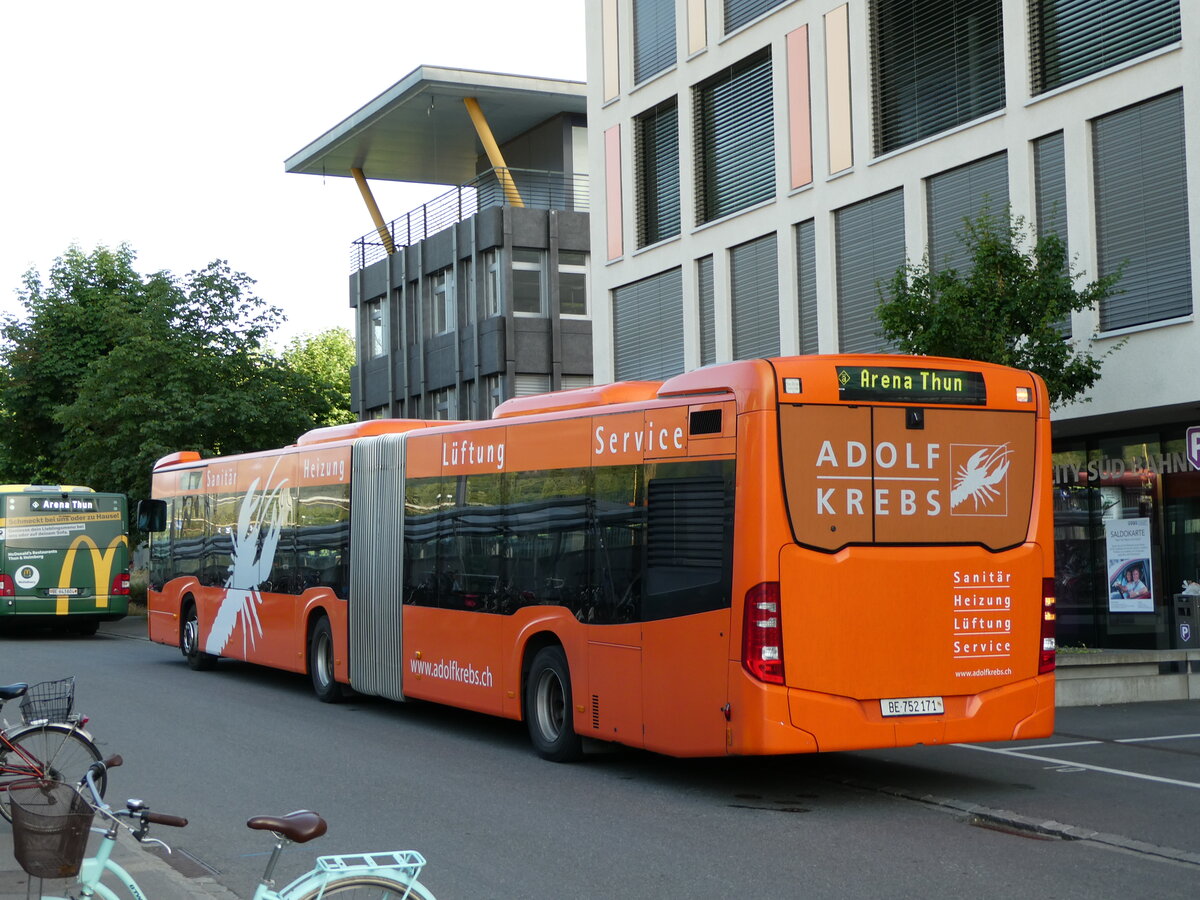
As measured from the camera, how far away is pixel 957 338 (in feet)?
58.9

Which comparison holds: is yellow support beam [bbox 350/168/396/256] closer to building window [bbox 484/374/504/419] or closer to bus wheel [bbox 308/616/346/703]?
building window [bbox 484/374/504/419]

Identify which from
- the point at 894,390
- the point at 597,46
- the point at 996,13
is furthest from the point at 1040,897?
the point at 597,46

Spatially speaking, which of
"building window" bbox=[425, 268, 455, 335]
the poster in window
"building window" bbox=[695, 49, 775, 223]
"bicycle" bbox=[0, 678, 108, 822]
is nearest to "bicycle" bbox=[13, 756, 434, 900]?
"bicycle" bbox=[0, 678, 108, 822]

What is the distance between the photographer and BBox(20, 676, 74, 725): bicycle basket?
8.56 metres

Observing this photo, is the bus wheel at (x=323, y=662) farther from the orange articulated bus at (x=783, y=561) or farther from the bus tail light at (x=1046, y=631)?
the bus tail light at (x=1046, y=631)

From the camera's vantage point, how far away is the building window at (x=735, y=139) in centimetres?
2689

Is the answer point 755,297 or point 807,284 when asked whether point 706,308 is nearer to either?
point 755,297

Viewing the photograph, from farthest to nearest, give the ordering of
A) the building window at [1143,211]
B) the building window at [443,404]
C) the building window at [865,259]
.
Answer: the building window at [443,404] < the building window at [865,259] < the building window at [1143,211]

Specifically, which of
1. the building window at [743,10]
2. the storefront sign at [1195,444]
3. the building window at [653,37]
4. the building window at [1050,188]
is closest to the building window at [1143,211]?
the building window at [1050,188]

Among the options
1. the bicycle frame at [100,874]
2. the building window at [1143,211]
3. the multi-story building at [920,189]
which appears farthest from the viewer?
the multi-story building at [920,189]

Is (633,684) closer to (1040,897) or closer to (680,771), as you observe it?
(680,771)

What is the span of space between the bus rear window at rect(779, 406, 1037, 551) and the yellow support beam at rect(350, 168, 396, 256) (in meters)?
37.5

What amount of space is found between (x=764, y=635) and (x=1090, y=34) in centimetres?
1365

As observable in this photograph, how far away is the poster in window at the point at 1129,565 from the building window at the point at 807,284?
6102 mm
